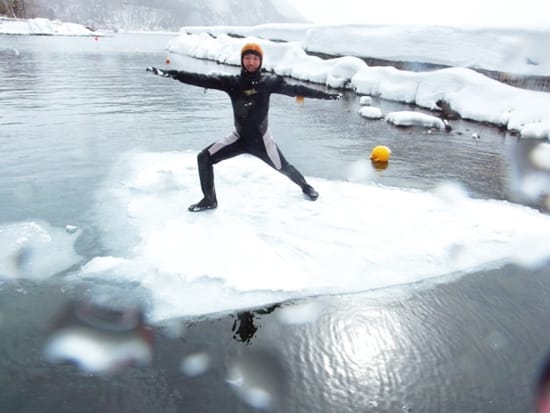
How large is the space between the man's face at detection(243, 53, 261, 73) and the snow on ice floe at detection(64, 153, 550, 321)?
1.62m

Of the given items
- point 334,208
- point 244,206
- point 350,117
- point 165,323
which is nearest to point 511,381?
point 165,323

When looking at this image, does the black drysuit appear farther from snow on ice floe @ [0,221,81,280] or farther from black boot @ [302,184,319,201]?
snow on ice floe @ [0,221,81,280]

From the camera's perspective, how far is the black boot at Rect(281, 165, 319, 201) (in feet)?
17.5

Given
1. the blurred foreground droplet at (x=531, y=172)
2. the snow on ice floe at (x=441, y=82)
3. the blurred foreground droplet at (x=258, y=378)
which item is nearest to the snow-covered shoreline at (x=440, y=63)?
the snow on ice floe at (x=441, y=82)

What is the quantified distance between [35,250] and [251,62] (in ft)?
9.45

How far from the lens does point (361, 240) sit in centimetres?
436

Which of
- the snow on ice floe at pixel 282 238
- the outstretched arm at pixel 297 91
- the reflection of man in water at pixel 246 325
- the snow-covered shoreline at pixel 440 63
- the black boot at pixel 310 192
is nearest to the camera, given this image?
the reflection of man in water at pixel 246 325

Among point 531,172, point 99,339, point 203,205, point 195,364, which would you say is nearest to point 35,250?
point 99,339

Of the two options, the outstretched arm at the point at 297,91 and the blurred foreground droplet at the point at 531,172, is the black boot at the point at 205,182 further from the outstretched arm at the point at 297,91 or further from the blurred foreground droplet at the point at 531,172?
the blurred foreground droplet at the point at 531,172

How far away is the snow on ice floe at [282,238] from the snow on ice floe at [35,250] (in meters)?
0.29

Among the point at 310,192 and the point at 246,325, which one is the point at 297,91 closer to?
the point at 310,192

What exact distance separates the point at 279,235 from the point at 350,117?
8.69m

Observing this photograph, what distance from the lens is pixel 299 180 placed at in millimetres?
5410

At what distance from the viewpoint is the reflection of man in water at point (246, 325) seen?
2.92 meters
